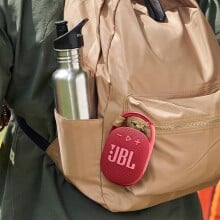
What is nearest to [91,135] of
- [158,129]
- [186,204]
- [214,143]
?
[158,129]

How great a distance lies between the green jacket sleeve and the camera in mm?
1199

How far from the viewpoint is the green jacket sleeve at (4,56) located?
3.93 ft

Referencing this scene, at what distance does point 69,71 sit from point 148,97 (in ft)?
0.51

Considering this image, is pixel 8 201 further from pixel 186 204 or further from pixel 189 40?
pixel 189 40

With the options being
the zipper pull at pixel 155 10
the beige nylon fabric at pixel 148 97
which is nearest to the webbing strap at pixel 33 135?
the beige nylon fabric at pixel 148 97

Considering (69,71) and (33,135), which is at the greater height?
(69,71)

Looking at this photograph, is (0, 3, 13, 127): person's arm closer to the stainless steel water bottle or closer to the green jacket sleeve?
the green jacket sleeve

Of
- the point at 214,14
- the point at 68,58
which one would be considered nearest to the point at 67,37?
the point at 68,58

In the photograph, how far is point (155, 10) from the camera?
125cm

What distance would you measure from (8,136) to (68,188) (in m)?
0.18

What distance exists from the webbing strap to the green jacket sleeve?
0.11m

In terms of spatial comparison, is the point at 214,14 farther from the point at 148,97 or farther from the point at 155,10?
the point at 148,97

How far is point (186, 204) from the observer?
1.43 metres

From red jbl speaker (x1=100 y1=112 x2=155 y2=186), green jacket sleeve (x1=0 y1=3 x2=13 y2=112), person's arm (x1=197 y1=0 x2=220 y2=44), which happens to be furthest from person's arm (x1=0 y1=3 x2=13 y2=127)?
person's arm (x1=197 y1=0 x2=220 y2=44)
